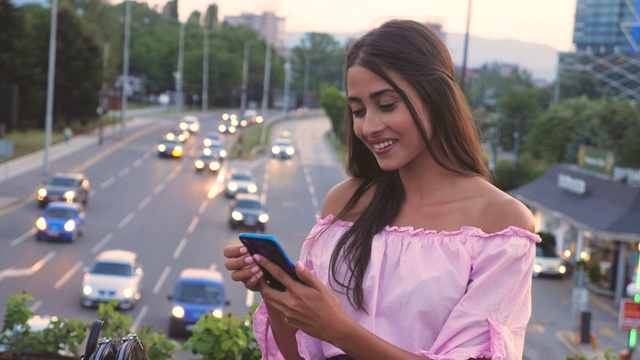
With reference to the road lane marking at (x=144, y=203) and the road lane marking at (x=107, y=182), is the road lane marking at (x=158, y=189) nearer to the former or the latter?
the road lane marking at (x=144, y=203)

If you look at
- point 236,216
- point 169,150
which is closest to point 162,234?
point 236,216

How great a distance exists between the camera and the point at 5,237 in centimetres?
3300

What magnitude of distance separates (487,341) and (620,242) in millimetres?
33586

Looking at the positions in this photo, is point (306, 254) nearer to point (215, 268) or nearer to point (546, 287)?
point (215, 268)

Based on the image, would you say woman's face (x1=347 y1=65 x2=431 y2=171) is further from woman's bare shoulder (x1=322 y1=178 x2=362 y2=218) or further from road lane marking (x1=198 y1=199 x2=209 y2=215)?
road lane marking (x1=198 y1=199 x2=209 y2=215)

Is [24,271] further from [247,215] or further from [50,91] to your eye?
[50,91]

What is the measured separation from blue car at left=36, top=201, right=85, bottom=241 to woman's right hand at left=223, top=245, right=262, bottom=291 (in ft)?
101

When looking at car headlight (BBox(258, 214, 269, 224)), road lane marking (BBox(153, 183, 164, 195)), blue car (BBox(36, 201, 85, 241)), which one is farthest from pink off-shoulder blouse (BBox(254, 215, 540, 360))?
road lane marking (BBox(153, 183, 164, 195))

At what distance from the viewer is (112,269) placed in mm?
26078

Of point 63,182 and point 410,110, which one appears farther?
point 63,182

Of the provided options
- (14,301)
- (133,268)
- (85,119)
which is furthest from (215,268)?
(85,119)

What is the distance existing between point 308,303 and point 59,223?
31442mm

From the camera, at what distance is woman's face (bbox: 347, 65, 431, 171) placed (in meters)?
3.22

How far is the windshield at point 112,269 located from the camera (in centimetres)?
2586
